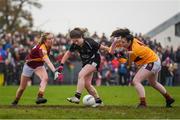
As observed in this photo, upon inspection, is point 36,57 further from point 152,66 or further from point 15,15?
point 15,15

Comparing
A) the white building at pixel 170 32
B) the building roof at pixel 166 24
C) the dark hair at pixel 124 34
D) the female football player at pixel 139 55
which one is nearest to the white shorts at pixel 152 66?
the female football player at pixel 139 55

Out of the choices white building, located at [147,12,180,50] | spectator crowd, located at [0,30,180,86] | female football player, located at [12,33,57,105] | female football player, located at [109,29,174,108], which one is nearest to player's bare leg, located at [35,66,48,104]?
female football player, located at [12,33,57,105]

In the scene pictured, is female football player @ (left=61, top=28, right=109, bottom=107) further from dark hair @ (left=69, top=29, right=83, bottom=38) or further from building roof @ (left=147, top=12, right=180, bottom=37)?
building roof @ (left=147, top=12, right=180, bottom=37)

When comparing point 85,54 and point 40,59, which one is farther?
point 40,59

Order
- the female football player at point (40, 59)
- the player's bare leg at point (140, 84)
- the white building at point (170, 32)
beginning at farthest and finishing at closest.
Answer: the white building at point (170, 32)
the female football player at point (40, 59)
the player's bare leg at point (140, 84)

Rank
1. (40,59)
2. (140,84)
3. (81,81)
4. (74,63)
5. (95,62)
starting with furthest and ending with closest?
(74,63) < (40,59) < (95,62) < (81,81) < (140,84)

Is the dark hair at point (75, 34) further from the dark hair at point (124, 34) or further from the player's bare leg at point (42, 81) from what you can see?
the player's bare leg at point (42, 81)

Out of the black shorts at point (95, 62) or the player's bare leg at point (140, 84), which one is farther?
the black shorts at point (95, 62)

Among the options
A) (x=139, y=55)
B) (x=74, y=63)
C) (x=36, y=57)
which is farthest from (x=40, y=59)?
(x=74, y=63)

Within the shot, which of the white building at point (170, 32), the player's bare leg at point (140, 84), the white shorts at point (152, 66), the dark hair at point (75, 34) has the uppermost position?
the white building at point (170, 32)

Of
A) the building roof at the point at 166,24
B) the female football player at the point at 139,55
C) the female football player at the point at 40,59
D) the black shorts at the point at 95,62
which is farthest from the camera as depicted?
the building roof at the point at 166,24

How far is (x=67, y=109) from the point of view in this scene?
51.3 ft

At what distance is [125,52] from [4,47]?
1783 centimetres

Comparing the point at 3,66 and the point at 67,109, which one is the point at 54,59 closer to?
the point at 3,66
